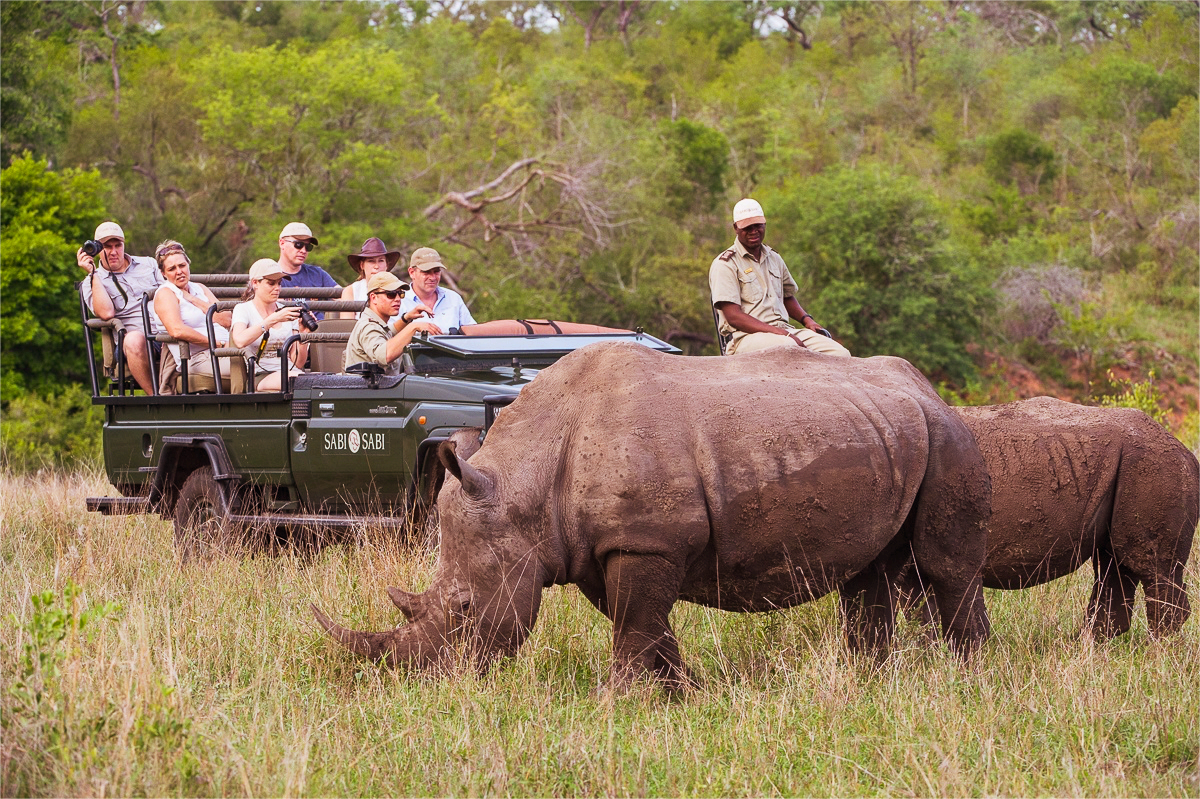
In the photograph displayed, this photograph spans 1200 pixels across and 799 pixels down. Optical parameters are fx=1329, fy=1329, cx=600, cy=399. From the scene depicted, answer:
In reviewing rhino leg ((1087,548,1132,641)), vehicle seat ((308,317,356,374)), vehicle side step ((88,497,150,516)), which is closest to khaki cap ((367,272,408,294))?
vehicle seat ((308,317,356,374))

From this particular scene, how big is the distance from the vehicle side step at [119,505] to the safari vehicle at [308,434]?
0.01m

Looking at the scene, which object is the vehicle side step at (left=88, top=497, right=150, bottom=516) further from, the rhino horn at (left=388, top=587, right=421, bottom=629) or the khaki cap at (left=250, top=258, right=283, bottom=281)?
the rhino horn at (left=388, top=587, right=421, bottom=629)

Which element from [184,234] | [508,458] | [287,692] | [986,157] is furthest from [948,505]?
[986,157]

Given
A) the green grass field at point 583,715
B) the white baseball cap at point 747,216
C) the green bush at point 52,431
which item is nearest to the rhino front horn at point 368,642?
the green grass field at point 583,715

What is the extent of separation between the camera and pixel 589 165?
103 ft

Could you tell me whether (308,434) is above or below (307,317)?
below

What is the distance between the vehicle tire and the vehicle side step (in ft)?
0.91

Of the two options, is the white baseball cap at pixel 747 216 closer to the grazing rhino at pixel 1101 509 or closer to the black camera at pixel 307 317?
the grazing rhino at pixel 1101 509

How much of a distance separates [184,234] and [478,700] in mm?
25480

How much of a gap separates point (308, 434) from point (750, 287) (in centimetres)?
309

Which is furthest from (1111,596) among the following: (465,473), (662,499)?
(465,473)

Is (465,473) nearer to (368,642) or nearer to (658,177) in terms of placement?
(368,642)

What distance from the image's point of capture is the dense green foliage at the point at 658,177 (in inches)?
1165

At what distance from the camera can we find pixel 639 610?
5.43 metres
